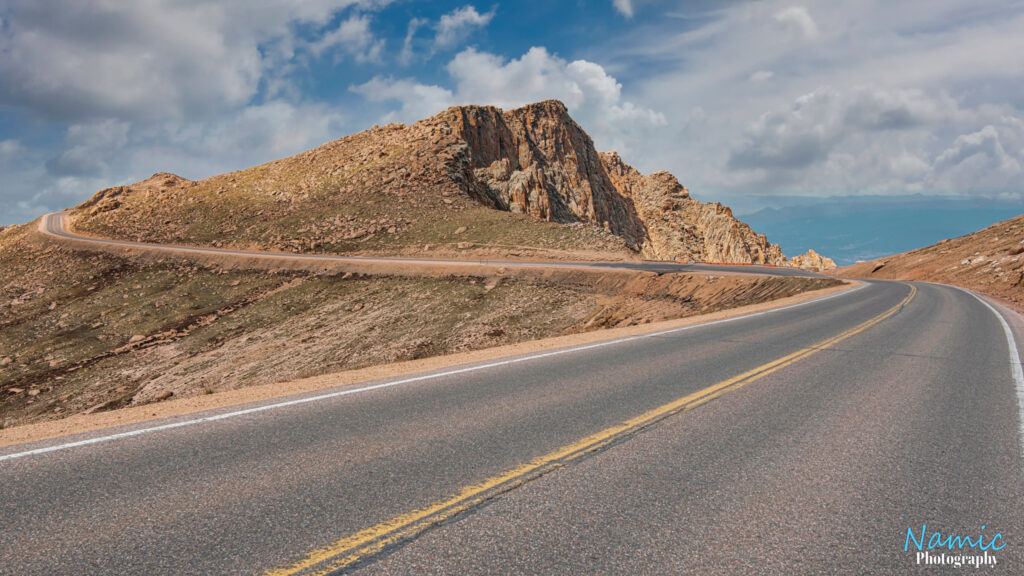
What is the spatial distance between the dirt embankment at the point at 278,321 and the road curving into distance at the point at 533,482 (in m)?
11.5

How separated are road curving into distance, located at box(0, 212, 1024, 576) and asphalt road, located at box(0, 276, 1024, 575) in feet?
0.07

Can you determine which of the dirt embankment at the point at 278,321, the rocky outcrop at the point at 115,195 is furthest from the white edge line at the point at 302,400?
the rocky outcrop at the point at 115,195

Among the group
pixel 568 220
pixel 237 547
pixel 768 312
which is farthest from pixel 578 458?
pixel 568 220

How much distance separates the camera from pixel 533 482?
4203mm

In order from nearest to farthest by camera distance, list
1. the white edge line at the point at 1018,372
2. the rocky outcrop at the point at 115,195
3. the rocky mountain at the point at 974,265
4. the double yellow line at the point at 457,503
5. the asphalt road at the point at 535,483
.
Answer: the double yellow line at the point at 457,503, the asphalt road at the point at 535,483, the white edge line at the point at 1018,372, the rocky mountain at the point at 974,265, the rocky outcrop at the point at 115,195

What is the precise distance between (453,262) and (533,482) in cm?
3322

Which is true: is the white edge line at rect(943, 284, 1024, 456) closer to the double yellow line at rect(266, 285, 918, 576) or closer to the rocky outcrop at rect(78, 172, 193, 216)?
the double yellow line at rect(266, 285, 918, 576)

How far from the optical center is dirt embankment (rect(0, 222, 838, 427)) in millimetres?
22703

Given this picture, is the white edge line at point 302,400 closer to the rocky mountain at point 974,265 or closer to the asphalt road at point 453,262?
the asphalt road at point 453,262

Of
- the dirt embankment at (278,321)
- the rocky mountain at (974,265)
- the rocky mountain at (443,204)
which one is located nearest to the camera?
the dirt embankment at (278,321)

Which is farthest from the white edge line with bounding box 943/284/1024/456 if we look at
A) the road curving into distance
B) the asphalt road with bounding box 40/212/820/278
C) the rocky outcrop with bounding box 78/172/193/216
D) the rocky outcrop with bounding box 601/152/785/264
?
the rocky outcrop with bounding box 78/172/193/216

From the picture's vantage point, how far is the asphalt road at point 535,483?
10.5 feet

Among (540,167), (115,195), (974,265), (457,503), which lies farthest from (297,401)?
(115,195)

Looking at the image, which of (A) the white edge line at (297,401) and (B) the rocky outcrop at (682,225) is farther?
(B) the rocky outcrop at (682,225)
